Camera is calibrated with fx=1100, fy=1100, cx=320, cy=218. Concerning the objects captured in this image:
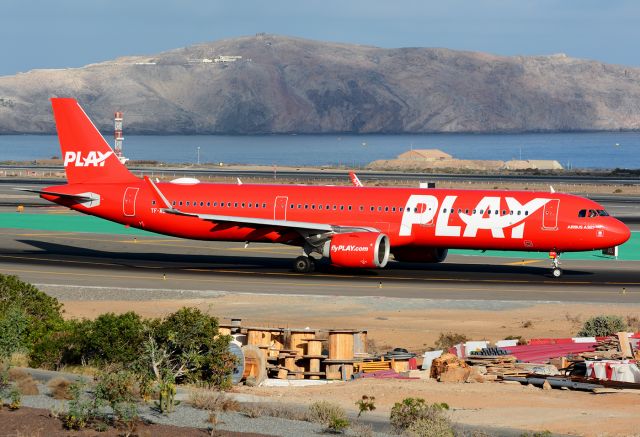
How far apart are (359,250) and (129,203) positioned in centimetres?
1250

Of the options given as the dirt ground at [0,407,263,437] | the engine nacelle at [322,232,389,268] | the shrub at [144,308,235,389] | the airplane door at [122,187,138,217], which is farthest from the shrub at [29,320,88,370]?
the airplane door at [122,187,138,217]

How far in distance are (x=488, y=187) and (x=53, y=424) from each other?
309 ft

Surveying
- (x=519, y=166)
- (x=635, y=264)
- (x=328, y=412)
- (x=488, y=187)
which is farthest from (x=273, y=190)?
(x=519, y=166)

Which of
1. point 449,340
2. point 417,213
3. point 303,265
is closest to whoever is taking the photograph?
point 449,340

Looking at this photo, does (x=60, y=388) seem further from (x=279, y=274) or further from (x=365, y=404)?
(x=279, y=274)

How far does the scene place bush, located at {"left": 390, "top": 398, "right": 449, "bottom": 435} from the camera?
2198cm

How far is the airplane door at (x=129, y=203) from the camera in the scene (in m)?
54.6

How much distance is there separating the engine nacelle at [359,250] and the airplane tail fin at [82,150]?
12286 millimetres

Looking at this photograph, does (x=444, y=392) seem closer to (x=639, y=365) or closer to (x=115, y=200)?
(x=639, y=365)

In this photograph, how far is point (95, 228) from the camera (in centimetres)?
7256

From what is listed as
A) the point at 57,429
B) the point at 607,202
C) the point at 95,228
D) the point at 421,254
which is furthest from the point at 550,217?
the point at 607,202

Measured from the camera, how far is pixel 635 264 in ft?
187

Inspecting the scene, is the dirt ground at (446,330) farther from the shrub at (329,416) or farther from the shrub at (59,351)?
the shrub at (59,351)

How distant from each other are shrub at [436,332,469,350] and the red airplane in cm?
1379
